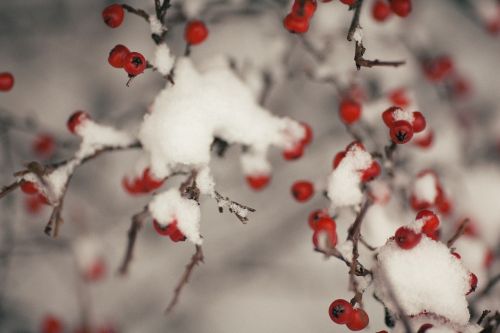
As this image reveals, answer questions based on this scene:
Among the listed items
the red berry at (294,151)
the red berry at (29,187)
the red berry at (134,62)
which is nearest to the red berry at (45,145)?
the red berry at (29,187)

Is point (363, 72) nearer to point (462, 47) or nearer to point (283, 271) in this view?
point (462, 47)

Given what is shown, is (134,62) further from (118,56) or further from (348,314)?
(348,314)

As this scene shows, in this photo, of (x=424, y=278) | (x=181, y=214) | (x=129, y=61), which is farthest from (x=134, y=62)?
(x=424, y=278)

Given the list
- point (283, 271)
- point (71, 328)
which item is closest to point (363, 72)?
point (283, 271)

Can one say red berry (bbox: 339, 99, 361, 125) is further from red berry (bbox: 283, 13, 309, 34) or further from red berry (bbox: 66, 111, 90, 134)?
red berry (bbox: 66, 111, 90, 134)

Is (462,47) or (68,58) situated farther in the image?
(462,47)

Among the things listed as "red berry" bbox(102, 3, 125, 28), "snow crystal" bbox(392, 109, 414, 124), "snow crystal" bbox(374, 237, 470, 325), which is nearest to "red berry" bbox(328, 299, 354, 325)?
"snow crystal" bbox(374, 237, 470, 325)
